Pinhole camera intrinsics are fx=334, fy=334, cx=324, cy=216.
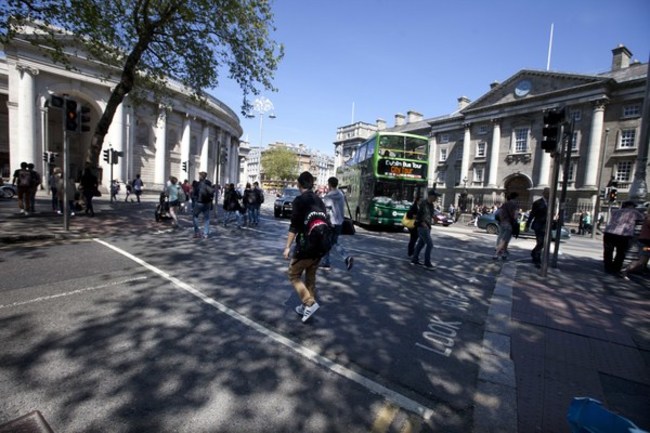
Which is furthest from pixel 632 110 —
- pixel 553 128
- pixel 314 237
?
→ pixel 314 237

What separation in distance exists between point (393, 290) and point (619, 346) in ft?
9.21

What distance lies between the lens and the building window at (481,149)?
3906 centimetres

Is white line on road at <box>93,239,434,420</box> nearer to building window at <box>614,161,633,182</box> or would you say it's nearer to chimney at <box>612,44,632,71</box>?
building window at <box>614,161,633,182</box>

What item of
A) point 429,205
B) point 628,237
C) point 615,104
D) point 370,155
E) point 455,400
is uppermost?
point 615,104

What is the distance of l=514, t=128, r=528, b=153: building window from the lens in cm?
3506

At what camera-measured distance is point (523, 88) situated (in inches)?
1394

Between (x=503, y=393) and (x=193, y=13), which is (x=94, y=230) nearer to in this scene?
(x=193, y=13)

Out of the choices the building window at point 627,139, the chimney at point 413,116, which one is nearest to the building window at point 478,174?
the building window at point 627,139

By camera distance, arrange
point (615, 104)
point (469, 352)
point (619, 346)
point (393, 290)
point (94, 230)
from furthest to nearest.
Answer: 1. point (615, 104)
2. point (94, 230)
3. point (393, 290)
4. point (619, 346)
5. point (469, 352)

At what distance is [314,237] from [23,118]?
31.7 m

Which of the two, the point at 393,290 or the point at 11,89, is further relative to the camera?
the point at 11,89

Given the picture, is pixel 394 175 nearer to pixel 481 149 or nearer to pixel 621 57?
pixel 481 149

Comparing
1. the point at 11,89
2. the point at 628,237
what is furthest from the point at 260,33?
the point at 11,89

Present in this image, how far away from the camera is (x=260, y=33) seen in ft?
40.3
